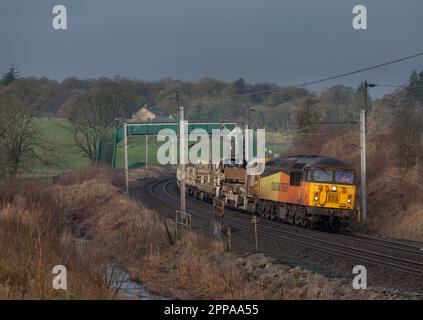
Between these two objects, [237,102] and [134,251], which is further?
[237,102]

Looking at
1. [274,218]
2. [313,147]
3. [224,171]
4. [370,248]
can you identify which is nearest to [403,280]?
[370,248]

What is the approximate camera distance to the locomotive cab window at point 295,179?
125ft

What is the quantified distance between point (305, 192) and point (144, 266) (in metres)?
13.4

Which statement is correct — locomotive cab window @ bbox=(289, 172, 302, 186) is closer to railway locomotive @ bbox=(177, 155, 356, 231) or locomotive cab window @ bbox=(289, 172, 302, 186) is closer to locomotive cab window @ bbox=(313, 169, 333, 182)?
railway locomotive @ bbox=(177, 155, 356, 231)

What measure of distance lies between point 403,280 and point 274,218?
22151 mm

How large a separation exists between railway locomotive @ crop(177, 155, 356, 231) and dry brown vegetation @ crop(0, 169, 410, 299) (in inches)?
309

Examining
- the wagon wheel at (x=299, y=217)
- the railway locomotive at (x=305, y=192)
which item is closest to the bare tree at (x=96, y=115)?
the railway locomotive at (x=305, y=192)

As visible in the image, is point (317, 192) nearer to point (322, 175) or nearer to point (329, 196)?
point (329, 196)

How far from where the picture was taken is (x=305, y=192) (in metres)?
37.2

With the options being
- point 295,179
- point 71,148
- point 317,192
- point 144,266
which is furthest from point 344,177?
point 71,148

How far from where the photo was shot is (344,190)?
37156mm

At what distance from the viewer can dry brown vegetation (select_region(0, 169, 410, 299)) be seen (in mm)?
16469

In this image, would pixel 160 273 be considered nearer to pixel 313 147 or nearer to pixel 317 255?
pixel 317 255

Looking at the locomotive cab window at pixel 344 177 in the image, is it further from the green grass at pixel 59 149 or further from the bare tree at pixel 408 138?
the green grass at pixel 59 149
